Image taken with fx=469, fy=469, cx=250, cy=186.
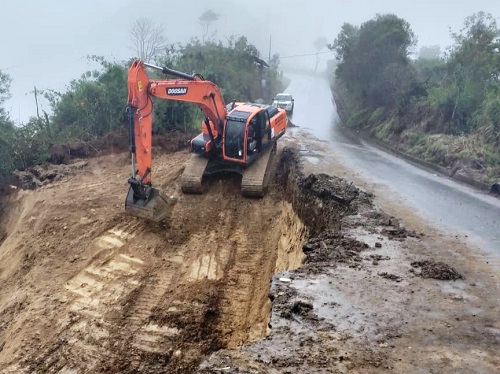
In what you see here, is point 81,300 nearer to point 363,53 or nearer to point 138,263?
point 138,263

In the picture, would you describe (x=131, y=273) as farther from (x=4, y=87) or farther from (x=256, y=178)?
(x=4, y=87)

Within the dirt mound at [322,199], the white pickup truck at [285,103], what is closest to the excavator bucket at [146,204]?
the dirt mound at [322,199]

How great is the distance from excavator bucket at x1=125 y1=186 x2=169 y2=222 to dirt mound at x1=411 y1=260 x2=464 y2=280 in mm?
6521

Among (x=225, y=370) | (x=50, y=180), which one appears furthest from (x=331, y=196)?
(x=50, y=180)

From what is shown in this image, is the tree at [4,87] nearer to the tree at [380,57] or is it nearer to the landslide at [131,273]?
the landslide at [131,273]

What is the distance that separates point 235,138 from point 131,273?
5318 millimetres

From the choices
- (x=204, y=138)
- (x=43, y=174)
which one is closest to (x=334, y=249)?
(x=204, y=138)

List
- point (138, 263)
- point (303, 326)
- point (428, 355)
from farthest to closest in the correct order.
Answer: point (138, 263) < point (303, 326) < point (428, 355)

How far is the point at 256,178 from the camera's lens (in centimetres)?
1455

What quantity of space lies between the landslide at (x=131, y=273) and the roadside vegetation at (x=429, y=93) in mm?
8819

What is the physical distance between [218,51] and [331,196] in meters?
25.8

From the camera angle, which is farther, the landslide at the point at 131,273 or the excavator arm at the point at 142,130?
the excavator arm at the point at 142,130

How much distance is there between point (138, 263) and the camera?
11.4 m

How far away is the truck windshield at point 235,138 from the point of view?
14203mm
